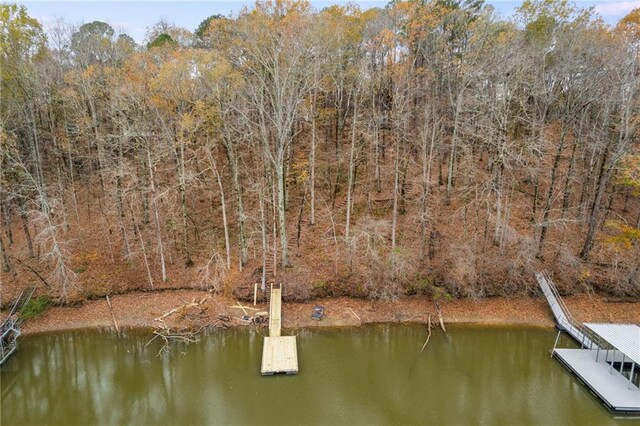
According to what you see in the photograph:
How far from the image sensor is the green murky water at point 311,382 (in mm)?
12508

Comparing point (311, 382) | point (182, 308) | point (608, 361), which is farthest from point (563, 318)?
point (182, 308)

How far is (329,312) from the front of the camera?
18.3 metres

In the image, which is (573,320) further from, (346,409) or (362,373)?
(346,409)

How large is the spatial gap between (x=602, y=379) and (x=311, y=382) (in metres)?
10.5

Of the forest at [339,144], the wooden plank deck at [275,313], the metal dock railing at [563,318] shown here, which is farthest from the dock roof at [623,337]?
the wooden plank deck at [275,313]

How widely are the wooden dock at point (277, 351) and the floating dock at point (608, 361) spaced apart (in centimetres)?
1059

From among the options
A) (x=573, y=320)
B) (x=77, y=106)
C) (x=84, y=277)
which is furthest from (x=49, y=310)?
(x=573, y=320)

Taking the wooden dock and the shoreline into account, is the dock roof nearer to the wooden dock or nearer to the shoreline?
the shoreline

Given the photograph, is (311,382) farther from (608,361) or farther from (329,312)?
(608,361)

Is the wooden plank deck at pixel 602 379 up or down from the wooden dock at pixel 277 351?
down

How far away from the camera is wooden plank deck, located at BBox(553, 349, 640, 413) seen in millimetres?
12453

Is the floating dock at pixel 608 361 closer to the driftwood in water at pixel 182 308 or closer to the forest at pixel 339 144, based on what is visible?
the forest at pixel 339 144

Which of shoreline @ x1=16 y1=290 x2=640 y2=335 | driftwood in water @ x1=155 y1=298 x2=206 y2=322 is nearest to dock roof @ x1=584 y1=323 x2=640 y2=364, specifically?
shoreline @ x1=16 y1=290 x2=640 y2=335

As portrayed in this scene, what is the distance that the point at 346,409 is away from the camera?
12.7 m
